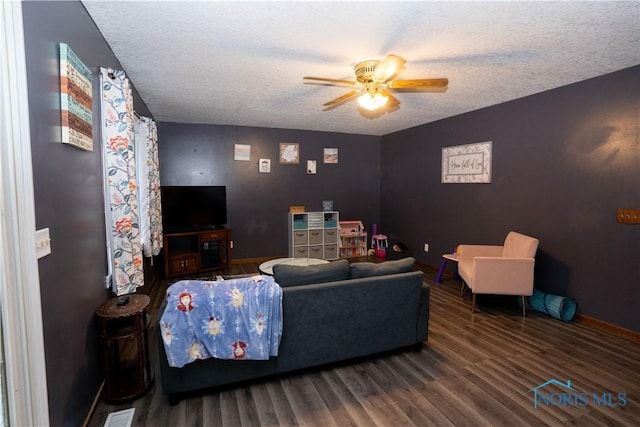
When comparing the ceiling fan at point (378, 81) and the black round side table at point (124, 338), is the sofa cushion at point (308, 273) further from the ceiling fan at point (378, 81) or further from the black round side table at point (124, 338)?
the ceiling fan at point (378, 81)

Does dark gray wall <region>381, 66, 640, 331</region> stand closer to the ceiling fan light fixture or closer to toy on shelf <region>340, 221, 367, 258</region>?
toy on shelf <region>340, 221, 367, 258</region>

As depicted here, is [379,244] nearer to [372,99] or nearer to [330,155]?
[330,155]

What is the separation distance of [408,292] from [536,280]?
84.8 inches

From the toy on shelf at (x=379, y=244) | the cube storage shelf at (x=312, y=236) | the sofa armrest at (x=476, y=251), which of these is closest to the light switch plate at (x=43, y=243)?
the sofa armrest at (x=476, y=251)

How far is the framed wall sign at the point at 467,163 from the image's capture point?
4148 millimetres

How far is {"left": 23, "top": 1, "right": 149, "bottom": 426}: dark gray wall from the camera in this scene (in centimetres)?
138

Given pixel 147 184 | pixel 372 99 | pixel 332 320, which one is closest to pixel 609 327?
pixel 332 320

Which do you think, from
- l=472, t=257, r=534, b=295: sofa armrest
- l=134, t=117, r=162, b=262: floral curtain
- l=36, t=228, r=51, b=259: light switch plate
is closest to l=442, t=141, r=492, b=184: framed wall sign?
l=472, t=257, r=534, b=295: sofa armrest

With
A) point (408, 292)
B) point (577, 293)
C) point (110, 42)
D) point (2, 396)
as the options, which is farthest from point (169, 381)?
point (577, 293)

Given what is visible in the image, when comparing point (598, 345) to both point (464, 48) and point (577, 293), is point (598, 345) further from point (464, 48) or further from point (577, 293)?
point (464, 48)

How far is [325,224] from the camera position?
5793 millimetres

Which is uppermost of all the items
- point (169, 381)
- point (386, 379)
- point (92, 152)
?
point (92, 152)

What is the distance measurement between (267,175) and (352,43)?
360 centimetres

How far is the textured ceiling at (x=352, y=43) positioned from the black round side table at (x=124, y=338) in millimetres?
1865
